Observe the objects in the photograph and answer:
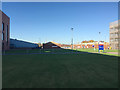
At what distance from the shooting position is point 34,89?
12.2 ft

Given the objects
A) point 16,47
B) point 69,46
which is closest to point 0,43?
point 16,47

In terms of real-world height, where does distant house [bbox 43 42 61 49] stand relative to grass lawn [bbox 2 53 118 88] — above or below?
above

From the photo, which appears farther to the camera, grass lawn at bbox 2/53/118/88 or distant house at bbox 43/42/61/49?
distant house at bbox 43/42/61/49

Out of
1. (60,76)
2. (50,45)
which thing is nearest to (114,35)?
(50,45)

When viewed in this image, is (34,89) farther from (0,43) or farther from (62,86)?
→ (0,43)

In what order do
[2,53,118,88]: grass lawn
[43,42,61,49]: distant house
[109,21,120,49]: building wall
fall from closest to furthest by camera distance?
[2,53,118,88]: grass lawn, [109,21,120,49]: building wall, [43,42,61,49]: distant house

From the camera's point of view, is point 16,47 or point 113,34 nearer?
point 16,47

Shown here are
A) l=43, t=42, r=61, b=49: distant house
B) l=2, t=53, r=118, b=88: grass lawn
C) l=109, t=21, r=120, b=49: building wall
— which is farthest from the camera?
l=43, t=42, r=61, b=49: distant house

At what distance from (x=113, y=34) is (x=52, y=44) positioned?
36236 mm

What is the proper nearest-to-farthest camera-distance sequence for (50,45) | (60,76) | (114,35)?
(60,76)
(114,35)
(50,45)

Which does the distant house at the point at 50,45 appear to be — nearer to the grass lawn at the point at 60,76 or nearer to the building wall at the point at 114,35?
the building wall at the point at 114,35

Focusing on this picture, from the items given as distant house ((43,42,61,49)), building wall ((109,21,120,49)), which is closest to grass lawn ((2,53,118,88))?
distant house ((43,42,61,49))

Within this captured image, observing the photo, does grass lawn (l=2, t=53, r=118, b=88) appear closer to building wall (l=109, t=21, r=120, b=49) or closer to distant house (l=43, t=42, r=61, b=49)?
distant house (l=43, t=42, r=61, b=49)

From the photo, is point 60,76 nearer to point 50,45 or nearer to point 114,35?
point 50,45
